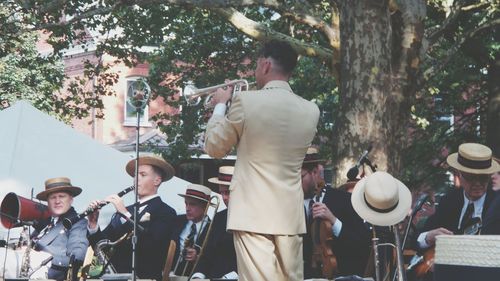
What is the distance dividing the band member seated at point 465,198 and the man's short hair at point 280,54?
254cm

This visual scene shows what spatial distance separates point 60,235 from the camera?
10484 millimetres

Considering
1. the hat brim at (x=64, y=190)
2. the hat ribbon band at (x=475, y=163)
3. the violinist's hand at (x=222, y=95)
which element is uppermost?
the violinist's hand at (x=222, y=95)

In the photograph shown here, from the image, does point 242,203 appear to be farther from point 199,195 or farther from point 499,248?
point 199,195

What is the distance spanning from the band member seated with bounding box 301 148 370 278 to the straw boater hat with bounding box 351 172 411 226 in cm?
116

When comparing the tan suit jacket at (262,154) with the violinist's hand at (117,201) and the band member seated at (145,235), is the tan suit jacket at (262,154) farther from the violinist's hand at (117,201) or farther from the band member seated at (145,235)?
the band member seated at (145,235)

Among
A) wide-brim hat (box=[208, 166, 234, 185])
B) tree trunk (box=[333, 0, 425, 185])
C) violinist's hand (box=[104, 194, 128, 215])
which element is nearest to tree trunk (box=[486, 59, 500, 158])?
tree trunk (box=[333, 0, 425, 185])

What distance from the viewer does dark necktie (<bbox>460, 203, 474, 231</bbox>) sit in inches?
337

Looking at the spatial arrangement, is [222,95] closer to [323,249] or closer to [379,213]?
[379,213]

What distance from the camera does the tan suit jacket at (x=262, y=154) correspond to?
625cm

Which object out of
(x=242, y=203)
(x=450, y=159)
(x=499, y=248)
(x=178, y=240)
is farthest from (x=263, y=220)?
(x=178, y=240)

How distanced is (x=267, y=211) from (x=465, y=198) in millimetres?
2991

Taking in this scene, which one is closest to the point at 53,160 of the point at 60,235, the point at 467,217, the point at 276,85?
the point at 60,235

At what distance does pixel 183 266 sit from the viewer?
32.2ft

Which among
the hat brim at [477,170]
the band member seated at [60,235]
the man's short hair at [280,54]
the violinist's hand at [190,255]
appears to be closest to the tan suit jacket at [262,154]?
the man's short hair at [280,54]
